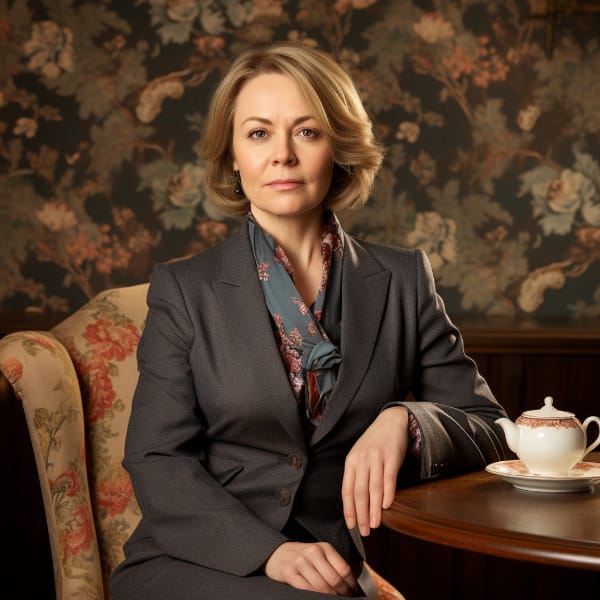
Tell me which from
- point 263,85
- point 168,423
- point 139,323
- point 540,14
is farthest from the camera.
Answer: point 540,14

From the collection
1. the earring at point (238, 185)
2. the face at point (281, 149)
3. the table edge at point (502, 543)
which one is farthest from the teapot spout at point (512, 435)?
the earring at point (238, 185)

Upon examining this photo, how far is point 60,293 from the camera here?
3658 millimetres

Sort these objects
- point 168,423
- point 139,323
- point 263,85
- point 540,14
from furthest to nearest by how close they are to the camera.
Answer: point 540,14, point 139,323, point 263,85, point 168,423

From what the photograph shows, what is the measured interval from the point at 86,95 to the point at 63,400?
172cm

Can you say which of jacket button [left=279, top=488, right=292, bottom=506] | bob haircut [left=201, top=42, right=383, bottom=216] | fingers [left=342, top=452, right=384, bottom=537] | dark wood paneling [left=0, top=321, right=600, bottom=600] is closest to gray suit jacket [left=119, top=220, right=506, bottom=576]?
jacket button [left=279, top=488, right=292, bottom=506]

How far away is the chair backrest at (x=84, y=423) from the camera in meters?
2.16

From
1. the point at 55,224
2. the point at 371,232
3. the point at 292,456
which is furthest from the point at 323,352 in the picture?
the point at 55,224

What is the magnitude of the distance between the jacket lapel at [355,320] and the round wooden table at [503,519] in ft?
0.91

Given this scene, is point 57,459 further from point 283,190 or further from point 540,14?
point 540,14

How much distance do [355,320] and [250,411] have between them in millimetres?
302

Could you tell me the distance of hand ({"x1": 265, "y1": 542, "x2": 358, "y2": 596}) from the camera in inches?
69.1

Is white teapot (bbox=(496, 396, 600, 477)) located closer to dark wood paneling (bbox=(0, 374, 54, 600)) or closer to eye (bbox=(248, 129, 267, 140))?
eye (bbox=(248, 129, 267, 140))

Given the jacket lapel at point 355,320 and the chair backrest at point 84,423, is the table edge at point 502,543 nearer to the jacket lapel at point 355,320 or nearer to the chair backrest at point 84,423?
the jacket lapel at point 355,320

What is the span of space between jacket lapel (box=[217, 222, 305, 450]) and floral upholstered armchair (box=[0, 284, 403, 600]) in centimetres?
40
